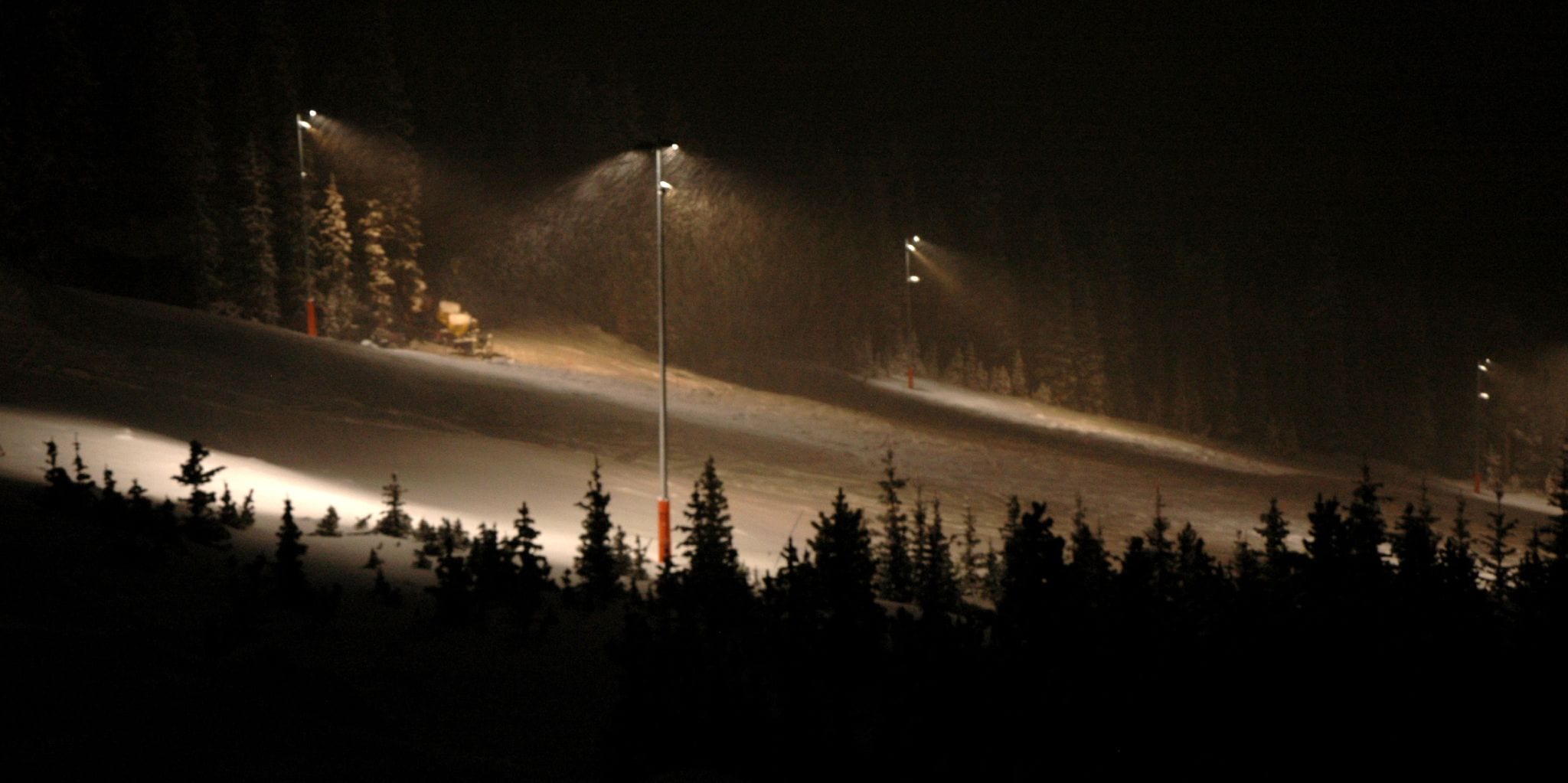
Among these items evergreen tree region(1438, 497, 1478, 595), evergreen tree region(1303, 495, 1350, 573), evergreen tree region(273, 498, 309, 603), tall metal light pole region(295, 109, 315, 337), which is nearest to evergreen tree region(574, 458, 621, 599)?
evergreen tree region(273, 498, 309, 603)

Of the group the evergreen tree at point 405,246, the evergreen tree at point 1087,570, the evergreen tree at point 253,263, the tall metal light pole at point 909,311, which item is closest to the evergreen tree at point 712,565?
the evergreen tree at point 1087,570

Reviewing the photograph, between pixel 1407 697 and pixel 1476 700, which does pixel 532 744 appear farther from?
pixel 1476 700

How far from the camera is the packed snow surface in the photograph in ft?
47.2

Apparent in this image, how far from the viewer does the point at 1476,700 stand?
436 cm

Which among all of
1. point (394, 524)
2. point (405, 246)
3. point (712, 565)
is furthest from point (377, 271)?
point (712, 565)

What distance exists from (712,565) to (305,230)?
31093mm

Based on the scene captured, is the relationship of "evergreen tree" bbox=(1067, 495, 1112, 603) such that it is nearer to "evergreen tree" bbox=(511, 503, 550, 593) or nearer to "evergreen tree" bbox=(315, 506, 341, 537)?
"evergreen tree" bbox=(511, 503, 550, 593)

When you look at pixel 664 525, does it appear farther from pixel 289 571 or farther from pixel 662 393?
pixel 289 571

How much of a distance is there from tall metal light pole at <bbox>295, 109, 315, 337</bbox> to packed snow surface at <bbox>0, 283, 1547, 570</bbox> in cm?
492

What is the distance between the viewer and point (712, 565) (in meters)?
8.84

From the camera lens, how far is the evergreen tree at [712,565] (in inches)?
285

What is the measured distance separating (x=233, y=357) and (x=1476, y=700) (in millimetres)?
24112

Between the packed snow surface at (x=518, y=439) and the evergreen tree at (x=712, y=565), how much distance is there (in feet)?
6.37

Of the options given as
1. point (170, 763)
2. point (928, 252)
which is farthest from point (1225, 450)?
point (170, 763)
